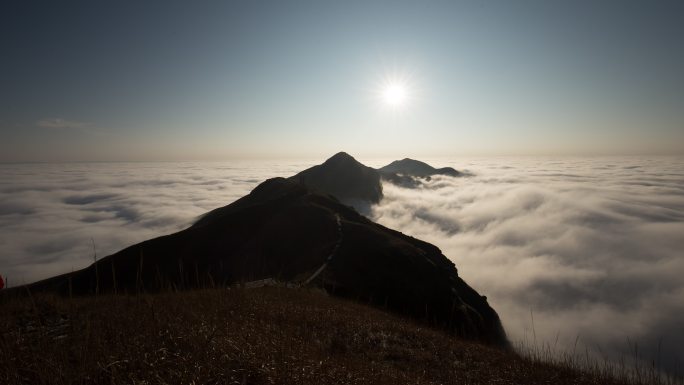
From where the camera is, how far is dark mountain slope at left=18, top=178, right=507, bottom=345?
1610 inches

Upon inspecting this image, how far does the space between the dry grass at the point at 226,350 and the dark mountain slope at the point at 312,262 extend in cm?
2269

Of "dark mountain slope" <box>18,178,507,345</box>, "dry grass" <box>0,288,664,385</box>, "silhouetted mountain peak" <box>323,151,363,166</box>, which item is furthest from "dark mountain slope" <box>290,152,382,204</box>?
"dry grass" <box>0,288,664,385</box>

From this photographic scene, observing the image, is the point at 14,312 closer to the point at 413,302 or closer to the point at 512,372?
the point at 512,372

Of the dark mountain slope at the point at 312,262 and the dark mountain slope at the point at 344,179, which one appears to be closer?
the dark mountain slope at the point at 312,262

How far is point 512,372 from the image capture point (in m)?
9.86

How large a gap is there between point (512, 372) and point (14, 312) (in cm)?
1431

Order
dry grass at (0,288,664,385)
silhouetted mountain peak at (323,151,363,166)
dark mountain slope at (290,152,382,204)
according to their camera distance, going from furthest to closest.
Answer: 1. silhouetted mountain peak at (323,151,363,166)
2. dark mountain slope at (290,152,382,204)
3. dry grass at (0,288,664,385)

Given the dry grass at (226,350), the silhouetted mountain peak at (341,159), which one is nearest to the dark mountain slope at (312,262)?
the dry grass at (226,350)

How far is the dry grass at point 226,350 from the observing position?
3.82 metres

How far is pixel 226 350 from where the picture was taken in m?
4.65

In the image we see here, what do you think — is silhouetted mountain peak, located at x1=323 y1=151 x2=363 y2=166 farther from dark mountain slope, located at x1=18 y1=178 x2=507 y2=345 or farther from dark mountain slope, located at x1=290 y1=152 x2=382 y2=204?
dark mountain slope, located at x1=18 y1=178 x2=507 y2=345

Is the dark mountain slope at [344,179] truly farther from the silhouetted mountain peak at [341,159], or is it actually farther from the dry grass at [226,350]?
the dry grass at [226,350]

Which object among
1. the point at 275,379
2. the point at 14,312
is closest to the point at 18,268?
the point at 14,312

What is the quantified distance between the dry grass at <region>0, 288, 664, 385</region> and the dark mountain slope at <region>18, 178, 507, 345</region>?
22.7 m
